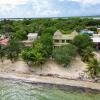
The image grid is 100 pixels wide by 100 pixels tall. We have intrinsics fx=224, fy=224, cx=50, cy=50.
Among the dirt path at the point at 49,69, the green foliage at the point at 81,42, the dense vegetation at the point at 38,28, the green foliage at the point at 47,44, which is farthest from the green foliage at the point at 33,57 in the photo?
the dense vegetation at the point at 38,28

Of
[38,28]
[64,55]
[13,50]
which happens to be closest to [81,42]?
[64,55]

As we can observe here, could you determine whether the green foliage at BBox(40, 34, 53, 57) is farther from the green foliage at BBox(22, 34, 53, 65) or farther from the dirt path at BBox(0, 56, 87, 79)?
the dirt path at BBox(0, 56, 87, 79)

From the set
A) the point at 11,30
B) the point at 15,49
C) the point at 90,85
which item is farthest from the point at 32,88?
the point at 11,30

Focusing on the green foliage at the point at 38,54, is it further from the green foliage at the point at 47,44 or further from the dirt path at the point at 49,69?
the dirt path at the point at 49,69

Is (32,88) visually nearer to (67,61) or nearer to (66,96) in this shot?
(66,96)

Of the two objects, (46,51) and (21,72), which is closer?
(21,72)

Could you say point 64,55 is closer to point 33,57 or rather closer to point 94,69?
point 33,57
